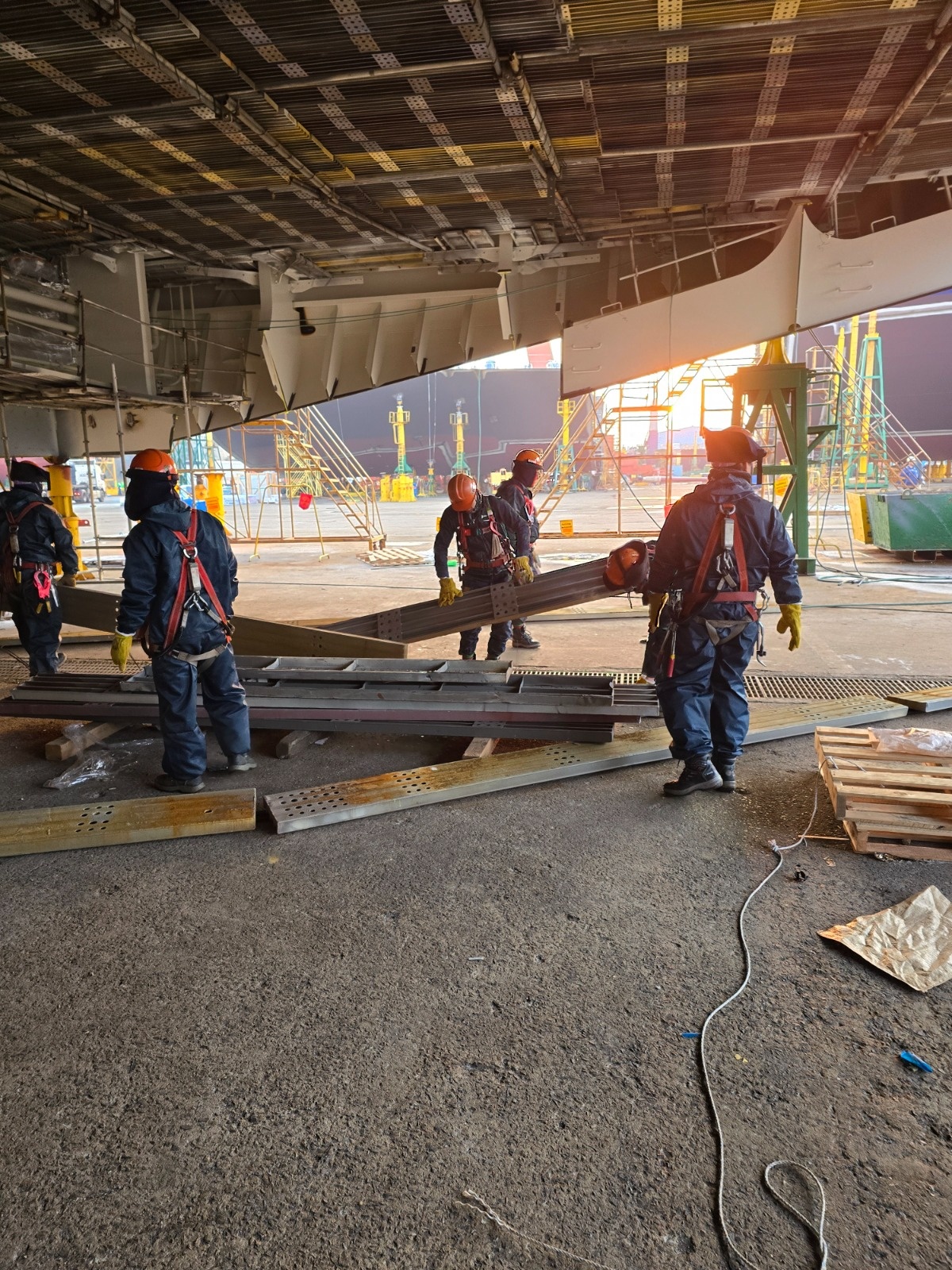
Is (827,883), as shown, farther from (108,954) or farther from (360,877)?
(108,954)

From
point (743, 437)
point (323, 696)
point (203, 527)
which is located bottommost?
point (323, 696)

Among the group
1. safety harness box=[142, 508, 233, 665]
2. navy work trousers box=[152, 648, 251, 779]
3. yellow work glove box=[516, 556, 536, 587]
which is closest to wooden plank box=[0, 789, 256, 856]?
navy work trousers box=[152, 648, 251, 779]

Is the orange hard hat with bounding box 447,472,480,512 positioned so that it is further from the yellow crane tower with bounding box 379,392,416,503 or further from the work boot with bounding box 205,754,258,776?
the yellow crane tower with bounding box 379,392,416,503

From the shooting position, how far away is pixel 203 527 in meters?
4.43

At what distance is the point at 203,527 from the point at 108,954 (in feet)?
7.68

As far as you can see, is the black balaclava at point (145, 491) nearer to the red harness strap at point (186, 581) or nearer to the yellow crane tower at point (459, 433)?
the red harness strap at point (186, 581)

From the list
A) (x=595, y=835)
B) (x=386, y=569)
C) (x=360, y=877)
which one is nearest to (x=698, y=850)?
(x=595, y=835)

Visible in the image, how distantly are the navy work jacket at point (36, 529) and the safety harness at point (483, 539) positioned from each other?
335 cm

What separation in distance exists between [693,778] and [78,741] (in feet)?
12.6

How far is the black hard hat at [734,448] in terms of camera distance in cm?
409

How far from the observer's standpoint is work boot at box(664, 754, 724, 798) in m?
4.15

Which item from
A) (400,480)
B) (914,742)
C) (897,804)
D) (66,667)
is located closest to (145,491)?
(66,667)

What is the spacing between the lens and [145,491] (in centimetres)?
428

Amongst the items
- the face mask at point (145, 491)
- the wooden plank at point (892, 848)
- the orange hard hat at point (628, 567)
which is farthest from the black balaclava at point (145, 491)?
the wooden plank at point (892, 848)
